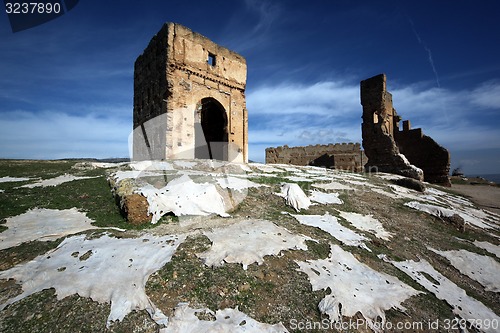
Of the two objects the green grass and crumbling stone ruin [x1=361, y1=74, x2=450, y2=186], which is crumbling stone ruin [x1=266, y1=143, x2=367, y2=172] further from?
the green grass

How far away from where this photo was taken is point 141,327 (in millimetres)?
2838

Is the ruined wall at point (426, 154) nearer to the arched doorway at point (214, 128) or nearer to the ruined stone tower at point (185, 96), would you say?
the ruined stone tower at point (185, 96)

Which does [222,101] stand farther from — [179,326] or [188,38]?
[179,326]

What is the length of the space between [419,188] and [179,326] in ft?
50.6

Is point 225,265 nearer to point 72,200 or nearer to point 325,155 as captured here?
point 72,200

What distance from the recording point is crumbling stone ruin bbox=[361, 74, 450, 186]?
22391 millimetres

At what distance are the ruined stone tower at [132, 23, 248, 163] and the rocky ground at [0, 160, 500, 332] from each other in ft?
20.5

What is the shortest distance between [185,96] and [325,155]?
59.0 ft

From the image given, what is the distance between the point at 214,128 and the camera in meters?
18.5

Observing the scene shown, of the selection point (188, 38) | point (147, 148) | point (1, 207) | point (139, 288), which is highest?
point (188, 38)

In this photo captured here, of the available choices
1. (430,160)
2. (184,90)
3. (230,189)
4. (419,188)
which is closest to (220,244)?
(230,189)

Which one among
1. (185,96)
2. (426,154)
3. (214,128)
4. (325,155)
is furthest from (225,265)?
(426,154)

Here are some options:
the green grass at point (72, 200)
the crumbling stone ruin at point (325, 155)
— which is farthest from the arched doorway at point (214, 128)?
the crumbling stone ruin at point (325, 155)

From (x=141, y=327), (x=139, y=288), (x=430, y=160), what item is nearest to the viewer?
(x=141, y=327)
